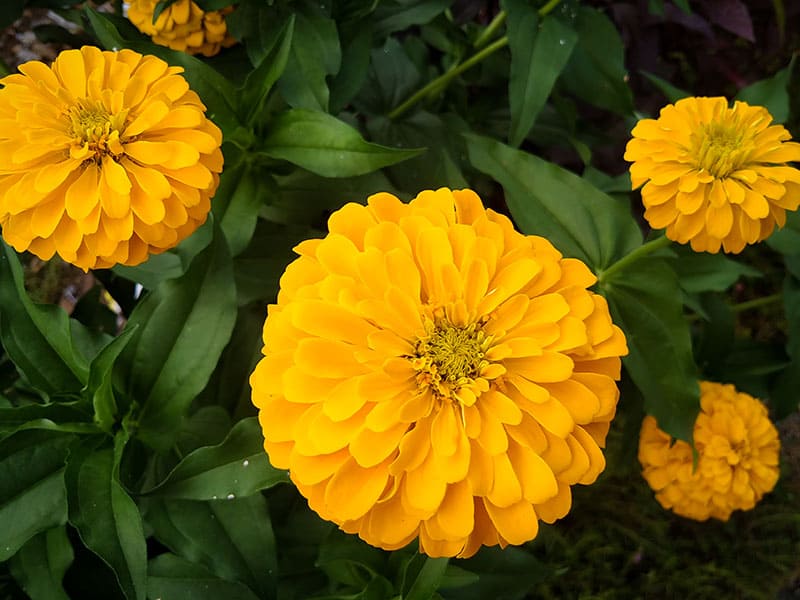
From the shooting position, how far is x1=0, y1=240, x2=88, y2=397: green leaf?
2.33 ft

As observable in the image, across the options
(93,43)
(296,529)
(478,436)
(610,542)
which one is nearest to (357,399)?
(478,436)

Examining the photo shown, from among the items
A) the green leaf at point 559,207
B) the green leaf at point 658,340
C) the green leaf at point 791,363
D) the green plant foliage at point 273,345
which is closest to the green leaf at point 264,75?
the green plant foliage at point 273,345

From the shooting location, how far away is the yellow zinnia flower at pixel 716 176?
69cm

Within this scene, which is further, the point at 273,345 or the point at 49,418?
the point at 49,418

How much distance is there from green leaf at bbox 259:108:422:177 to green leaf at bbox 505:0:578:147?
10.3 inches

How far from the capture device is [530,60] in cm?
92

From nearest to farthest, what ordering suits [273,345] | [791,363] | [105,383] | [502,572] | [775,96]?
[273,345] → [105,383] → [502,572] → [775,96] → [791,363]

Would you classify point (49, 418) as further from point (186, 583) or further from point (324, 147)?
point (324, 147)

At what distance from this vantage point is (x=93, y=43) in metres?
1.05

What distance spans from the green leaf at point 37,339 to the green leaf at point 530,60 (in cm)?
60

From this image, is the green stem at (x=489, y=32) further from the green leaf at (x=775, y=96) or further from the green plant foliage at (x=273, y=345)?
the green leaf at (x=775, y=96)

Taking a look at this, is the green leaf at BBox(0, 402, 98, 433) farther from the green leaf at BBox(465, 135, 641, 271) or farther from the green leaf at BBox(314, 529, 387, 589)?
the green leaf at BBox(465, 135, 641, 271)

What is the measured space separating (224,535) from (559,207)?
55 centimetres

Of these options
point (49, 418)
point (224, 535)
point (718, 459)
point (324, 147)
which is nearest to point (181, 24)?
point (324, 147)
